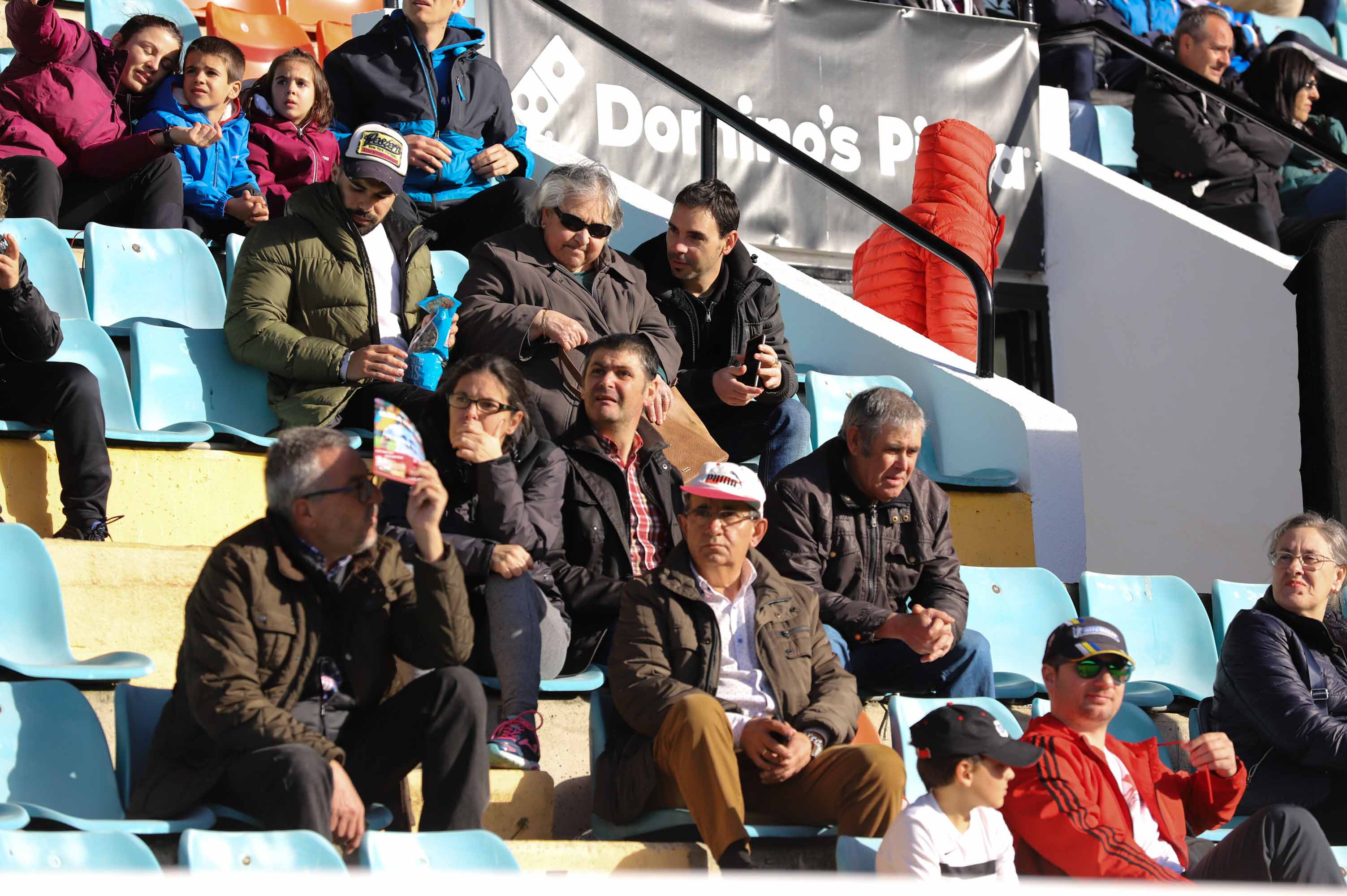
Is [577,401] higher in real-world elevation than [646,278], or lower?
lower

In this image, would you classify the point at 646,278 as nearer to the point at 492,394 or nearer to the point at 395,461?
the point at 492,394

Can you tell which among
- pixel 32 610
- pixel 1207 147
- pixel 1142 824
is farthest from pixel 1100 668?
pixel 1207 147

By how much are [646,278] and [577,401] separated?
2.22ft

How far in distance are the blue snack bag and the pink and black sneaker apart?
1.44m

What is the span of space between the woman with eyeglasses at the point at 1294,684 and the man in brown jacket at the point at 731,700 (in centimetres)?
104

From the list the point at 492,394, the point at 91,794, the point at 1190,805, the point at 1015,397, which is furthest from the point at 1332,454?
the point at 91,794

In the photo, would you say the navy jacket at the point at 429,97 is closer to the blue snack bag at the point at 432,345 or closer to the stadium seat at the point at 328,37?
the blue snack bag at the point at 432,345

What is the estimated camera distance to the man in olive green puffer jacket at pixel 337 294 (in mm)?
4824

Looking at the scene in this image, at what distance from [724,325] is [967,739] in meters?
2.28

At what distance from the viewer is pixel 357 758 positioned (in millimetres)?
3336

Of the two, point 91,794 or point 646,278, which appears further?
point 646,278

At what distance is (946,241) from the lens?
6.57 metres

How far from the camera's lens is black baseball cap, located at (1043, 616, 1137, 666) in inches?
144

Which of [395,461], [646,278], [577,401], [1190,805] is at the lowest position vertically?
[1190,805]
